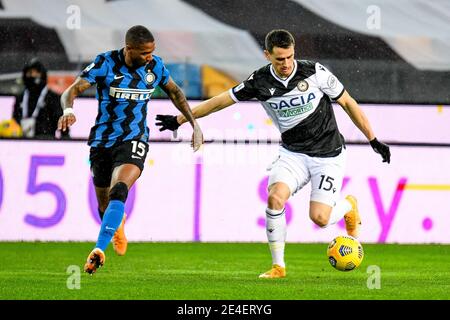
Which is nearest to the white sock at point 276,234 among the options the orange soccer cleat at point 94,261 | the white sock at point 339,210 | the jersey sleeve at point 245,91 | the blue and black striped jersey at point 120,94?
the white sock at point 339,210

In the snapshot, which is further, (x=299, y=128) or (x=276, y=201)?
(x=299, y=128)

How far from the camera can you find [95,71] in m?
9.38

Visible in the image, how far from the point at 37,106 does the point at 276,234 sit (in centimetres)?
594

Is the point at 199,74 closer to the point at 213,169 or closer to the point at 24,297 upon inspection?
the point at 213,169

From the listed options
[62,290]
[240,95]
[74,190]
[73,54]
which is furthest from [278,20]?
[62,290]

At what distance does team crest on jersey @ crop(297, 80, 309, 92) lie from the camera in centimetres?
943

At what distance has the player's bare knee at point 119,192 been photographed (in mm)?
8977

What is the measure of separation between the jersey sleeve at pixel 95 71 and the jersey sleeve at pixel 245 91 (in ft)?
3.28

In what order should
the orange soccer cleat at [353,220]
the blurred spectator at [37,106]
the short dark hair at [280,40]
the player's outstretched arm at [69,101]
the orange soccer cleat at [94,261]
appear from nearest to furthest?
A: the orange soccer cleat at [94,261] < the player's outstretched arm at [69,101] < the short dark hair at [280,40] < the orange soccer cleat at [353,220] < the blurred spectator at [37,106]

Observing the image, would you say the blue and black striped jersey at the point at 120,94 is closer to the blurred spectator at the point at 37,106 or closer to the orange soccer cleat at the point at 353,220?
the orange soccer cleat at the point at 353,220

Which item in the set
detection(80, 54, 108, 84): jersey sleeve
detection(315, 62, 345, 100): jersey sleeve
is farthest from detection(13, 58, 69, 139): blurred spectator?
detection(315, 62, 345, 100): jersey sleeve

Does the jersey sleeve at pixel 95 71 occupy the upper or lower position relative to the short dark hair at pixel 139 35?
lower

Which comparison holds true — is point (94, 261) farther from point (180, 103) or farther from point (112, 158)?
point (180, 103)

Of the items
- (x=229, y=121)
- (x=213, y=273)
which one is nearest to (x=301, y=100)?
(x=213, y=273)
